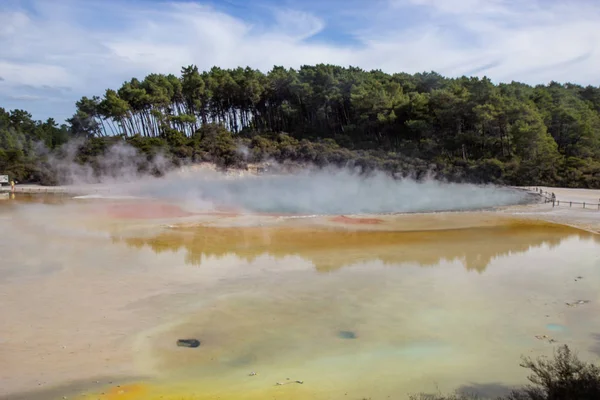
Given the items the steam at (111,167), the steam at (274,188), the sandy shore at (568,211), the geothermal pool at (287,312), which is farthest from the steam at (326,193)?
the geothermal pool at (287,312)

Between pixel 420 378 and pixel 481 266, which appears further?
pixel 481 266

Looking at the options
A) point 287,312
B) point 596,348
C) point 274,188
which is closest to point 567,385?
point 596,348

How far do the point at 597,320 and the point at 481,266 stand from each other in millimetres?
4185

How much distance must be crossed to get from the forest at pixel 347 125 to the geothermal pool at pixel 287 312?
19194mm

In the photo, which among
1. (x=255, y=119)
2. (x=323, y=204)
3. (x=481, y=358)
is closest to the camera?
(x=481, y=358)

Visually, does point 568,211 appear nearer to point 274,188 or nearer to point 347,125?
point 274,188

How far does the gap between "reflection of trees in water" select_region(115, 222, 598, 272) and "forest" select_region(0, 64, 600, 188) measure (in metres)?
17.3

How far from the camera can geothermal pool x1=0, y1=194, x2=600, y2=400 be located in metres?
6.44

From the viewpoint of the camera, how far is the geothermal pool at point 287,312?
6441 millimetres

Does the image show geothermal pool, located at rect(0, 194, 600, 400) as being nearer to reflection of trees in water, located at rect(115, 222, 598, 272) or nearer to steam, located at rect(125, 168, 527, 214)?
reflection of trees in water, located at rect(115, 222, 598, 272)

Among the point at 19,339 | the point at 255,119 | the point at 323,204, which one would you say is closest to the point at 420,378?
the point at 19,339

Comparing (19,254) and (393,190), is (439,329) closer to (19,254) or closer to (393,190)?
(19,254)

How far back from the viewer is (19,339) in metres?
7.61

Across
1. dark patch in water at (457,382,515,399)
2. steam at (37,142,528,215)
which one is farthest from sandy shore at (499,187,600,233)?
dark patch in water at (457,382,515,399)
